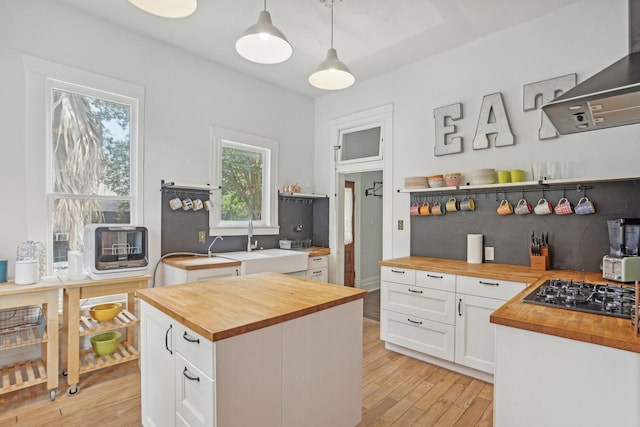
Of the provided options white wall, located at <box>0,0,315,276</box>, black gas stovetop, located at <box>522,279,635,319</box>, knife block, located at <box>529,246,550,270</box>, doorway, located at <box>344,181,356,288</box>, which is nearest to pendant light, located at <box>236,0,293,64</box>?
white wall, located at <box>0,0,315,276</box>

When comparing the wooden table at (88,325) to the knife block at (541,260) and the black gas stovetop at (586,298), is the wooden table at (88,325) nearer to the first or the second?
the black gas stovetop at (586,298)

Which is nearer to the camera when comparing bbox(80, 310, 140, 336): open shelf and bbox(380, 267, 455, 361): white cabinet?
bbox(80, 310, 140, 336): open shelf

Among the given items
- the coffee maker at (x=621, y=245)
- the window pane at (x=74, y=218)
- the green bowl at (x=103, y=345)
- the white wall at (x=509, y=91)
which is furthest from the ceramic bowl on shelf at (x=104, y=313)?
the coffee maker at (x=621, y=245)

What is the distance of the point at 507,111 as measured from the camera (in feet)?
10.1

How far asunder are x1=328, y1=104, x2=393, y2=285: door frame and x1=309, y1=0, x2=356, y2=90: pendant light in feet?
5.40

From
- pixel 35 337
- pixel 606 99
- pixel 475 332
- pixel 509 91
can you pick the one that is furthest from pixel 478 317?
pixel 35 337

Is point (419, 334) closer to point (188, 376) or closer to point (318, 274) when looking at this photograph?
point (318, 274)

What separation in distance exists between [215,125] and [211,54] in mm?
742

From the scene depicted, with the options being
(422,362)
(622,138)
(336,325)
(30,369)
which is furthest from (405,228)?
(30,369)

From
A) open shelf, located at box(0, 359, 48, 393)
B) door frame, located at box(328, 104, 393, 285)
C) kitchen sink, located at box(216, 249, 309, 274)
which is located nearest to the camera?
open shelf, located at box(0, 359, 48, 393)

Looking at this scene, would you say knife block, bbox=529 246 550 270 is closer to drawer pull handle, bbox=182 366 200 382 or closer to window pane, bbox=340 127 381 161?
window pane, bbox=340 127 381 161

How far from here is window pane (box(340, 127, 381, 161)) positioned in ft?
13.9

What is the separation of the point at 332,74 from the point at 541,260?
2230mm

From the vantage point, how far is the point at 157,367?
5.56ft
